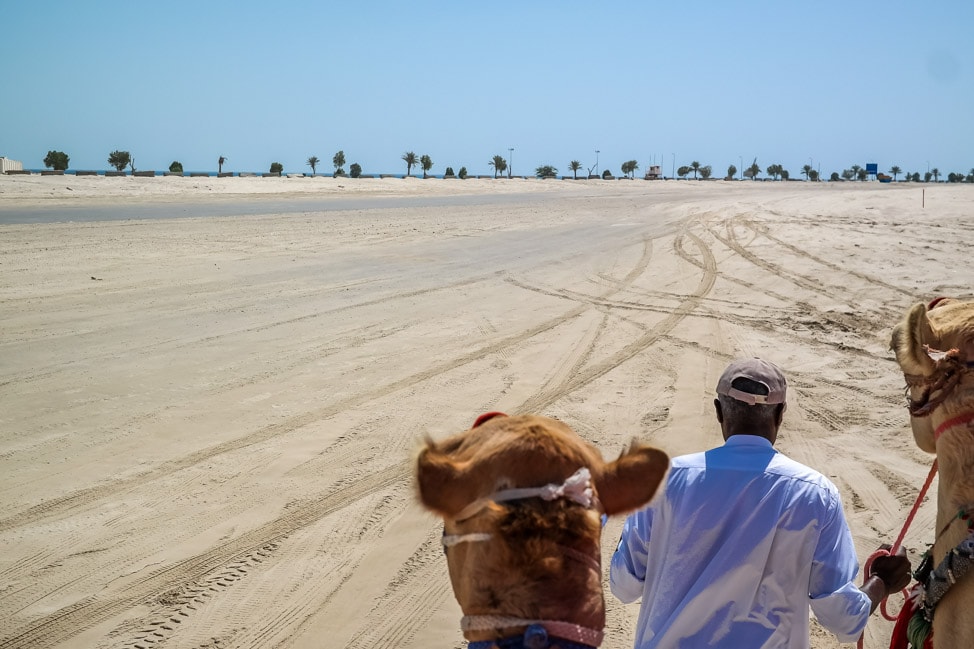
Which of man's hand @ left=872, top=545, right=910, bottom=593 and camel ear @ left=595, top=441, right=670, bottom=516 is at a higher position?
camel ear @ left=595, top=441, right=670, bottom=516

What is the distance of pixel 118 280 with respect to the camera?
14.8 meters

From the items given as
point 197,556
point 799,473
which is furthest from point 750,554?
point 197,556

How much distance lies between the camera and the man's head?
9.95 ft

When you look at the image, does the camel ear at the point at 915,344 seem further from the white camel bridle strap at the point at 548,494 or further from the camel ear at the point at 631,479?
the white camel bridle strap at the point at 548,494

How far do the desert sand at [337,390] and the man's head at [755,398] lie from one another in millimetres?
2648

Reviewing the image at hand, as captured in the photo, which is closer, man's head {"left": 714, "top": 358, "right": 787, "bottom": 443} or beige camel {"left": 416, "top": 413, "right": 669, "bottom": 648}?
beige camel {"left": 416, "top": 413, "right": 669, "bottom": 648}

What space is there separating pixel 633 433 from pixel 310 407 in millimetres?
3488

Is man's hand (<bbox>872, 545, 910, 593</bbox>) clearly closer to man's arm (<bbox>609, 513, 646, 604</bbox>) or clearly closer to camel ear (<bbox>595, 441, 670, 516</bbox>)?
man's arm (<bbox>609, 513, 646, 604</bbox>)

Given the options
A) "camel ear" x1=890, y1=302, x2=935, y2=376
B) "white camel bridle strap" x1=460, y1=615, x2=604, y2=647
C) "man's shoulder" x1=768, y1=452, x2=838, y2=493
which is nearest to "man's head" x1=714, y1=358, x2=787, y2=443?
"man's shoulder" x1=768, y1=452, x2=838, y2=493

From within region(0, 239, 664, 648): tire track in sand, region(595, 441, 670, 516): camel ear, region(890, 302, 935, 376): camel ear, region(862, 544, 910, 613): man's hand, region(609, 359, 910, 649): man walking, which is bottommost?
region(0, 239, 664, 648): tire track in sand

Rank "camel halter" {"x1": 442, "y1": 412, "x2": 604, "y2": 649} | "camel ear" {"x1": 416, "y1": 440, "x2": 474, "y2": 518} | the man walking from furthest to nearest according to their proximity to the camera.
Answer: the man walking
"camel ear" {"x1": 416, "y1": 440, "x2": 474, "y2": 518}
"camel halter" {"x1": 442, "y1": 412, "x2": 604, "y2": 649}

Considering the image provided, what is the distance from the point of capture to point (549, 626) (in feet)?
6.50

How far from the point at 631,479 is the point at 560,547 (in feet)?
1.19

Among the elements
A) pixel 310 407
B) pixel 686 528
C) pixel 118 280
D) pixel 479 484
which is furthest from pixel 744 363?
pixel 118 280
